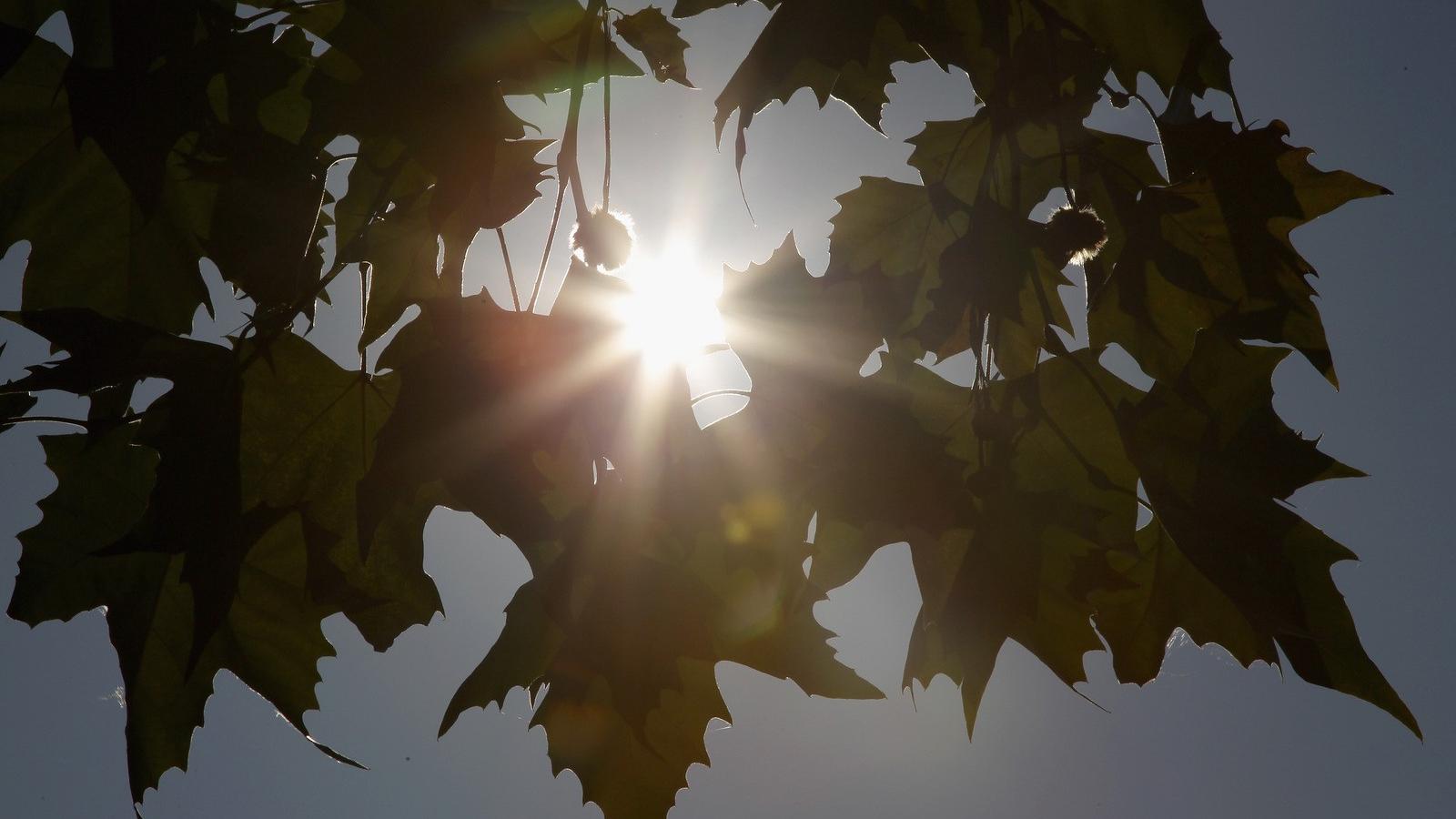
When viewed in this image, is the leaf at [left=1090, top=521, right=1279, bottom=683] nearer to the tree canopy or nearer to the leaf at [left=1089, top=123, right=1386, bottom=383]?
the tree canopy

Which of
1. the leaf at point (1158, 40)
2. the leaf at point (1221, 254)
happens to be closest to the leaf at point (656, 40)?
the leaf at point (1158, 40)

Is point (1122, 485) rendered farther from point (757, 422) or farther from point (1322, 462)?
point (757, 422)

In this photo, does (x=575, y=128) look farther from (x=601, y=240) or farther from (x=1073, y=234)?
(x=1073, y=234)

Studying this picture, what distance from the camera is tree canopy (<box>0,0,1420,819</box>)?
90 cm

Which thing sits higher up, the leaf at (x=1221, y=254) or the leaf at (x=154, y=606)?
the leaf at (x=1221, y=254)

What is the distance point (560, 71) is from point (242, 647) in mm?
794

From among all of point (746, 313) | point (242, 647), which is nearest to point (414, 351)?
point (746, 313)

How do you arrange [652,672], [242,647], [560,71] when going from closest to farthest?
[652,672] < [560,71] < [242,647]

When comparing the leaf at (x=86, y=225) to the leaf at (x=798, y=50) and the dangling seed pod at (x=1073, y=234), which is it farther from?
the dangling seed pod at (x=1073, y=234)

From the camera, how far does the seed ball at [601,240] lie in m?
1.07

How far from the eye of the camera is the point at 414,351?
93cm

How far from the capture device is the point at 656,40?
1.20m

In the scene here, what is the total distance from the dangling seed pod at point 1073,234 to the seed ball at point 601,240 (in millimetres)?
501

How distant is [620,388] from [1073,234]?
1.92ft
